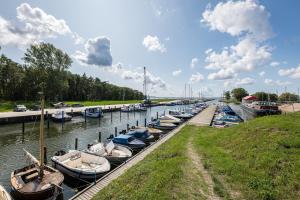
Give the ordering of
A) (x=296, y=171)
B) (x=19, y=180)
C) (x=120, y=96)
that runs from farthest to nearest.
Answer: (x=120, y=96), (x=19, y=180), (x=296, y=171)

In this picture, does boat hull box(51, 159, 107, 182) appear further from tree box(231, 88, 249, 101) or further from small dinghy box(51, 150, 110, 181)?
tree box(231, 88, 249, 101)

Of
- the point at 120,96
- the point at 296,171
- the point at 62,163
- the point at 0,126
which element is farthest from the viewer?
the point at 120,96

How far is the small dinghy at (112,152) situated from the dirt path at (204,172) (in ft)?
21.1

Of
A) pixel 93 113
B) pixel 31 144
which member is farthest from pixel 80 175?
pixel 93 113

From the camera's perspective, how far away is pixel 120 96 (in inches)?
6088

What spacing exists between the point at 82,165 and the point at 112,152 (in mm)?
3780

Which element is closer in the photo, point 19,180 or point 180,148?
point 19,180

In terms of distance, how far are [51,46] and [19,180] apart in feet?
244

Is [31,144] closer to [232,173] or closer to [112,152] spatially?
[112,152]

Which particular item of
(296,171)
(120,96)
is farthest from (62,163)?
(120,96)

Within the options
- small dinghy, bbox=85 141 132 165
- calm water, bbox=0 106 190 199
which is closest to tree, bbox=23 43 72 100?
calm water, bbox=0 106 190 199

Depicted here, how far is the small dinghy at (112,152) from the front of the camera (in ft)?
64.3

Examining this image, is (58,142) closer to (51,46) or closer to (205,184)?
(205,184)

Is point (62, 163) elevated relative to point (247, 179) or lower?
lower
